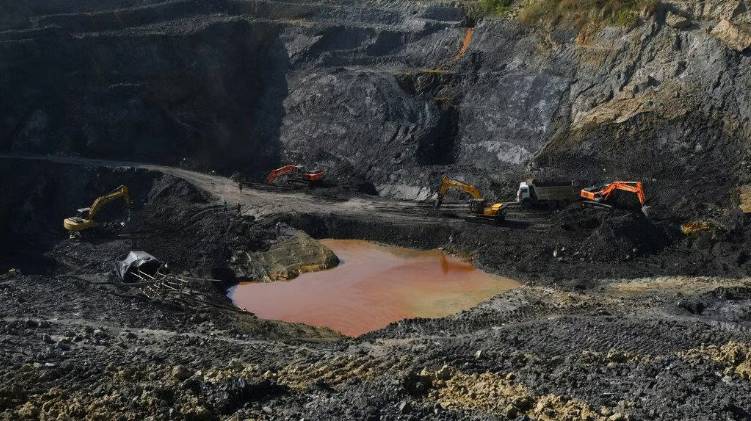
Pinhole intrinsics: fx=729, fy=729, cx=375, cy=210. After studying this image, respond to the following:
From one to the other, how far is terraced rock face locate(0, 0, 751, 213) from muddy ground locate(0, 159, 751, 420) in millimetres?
3291

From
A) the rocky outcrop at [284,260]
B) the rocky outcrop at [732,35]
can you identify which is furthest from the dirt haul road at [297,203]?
the rocky outcrop at [732,35]

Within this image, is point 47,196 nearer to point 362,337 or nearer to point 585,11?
point 362,337

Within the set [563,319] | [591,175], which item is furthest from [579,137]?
[563,319]

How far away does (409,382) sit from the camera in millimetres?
12109

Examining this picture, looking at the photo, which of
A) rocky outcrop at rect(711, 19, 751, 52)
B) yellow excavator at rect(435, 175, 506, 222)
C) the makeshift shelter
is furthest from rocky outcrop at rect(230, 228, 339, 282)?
rocky outcrop at rect(711, 19, 751, 52)

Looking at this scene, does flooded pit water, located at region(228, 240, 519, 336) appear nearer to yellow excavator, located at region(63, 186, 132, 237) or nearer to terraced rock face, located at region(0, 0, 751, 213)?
terraced rock face, located at region(0, 0, 751, 213)

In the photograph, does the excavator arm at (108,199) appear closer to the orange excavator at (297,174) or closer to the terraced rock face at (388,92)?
the terraced rock face at (388,92)

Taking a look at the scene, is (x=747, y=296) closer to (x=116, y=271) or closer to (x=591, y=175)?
(x=591, y=175)

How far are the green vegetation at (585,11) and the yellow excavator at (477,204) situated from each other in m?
9.90

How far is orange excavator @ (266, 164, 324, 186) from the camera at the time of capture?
2933 centimetres

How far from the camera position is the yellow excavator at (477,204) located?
24.8 m

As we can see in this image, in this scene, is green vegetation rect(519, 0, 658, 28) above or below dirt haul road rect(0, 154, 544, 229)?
above

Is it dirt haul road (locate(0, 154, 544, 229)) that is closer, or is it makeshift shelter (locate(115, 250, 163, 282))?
makeshift shelter (locate(115, 250, 163, 282))

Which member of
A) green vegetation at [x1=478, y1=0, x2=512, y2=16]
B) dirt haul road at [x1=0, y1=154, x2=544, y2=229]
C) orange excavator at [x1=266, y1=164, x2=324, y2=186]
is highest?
green vegetation at [x1=478, y1=0, x2=512, y2=16]
